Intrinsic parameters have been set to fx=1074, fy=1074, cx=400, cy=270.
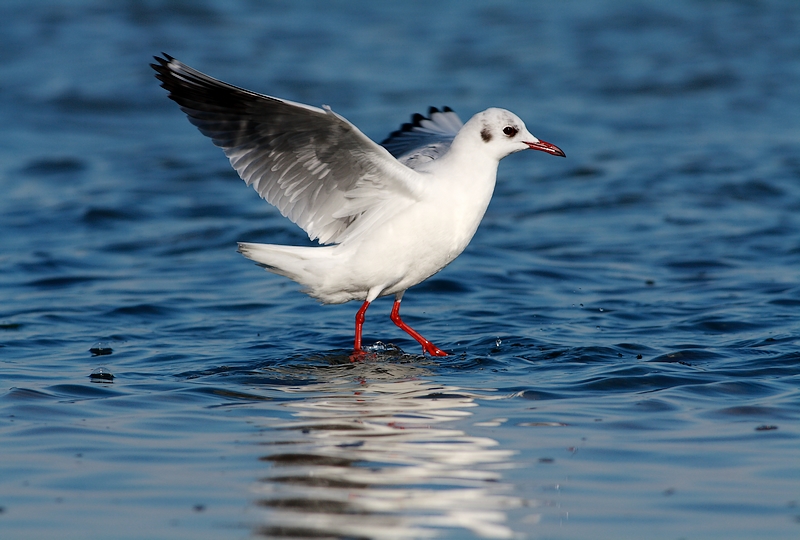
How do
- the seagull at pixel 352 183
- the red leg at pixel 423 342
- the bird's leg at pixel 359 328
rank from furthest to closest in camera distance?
the bird's leg at pixel 359 328 → the red leg at pixel 423 342 → the seagull at pixel 352 183

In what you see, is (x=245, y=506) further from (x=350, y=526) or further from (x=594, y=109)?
(x=594, y=109)

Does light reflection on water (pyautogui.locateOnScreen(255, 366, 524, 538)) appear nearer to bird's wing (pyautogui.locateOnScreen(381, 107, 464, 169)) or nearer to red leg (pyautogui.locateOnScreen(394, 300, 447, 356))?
red leg (pyautogui.locateOnScreen(394, 300, 447, 356))

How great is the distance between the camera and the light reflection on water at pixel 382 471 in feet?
13.1

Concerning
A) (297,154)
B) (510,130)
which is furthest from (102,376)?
(510,130)

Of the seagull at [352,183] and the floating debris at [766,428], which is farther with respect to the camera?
the seagull at [352,183]

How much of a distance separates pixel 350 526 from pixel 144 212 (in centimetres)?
910

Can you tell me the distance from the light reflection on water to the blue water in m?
0.02

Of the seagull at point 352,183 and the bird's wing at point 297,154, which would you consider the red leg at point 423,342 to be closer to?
the seagull at point 352,183

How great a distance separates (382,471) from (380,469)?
0.10 feet

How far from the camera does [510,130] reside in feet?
22.5

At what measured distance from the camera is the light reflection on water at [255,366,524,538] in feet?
13.1

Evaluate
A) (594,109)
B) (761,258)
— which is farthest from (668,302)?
(594,109)

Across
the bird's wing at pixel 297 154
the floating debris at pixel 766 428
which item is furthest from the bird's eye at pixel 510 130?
the floating debris at pixel 766 428

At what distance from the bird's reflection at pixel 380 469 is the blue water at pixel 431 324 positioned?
0.06 ft
